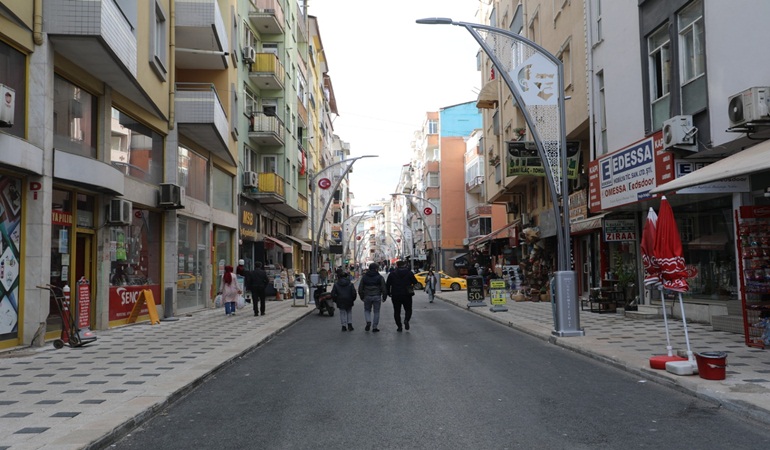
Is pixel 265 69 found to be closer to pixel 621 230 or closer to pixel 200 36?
pixel 200 36

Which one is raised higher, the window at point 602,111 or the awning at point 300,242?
the window at point 602,111

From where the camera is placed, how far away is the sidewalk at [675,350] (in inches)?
275

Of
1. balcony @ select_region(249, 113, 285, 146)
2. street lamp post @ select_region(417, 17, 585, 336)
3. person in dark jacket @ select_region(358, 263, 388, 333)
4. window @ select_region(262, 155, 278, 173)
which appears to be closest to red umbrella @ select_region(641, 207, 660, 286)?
street lamp post @ select_region(417, 17, 585, 336)

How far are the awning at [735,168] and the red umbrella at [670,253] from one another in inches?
49.8

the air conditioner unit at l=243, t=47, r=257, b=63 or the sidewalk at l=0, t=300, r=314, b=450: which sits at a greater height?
the air conditioner unit at l=243, t=47, r=257, b=63

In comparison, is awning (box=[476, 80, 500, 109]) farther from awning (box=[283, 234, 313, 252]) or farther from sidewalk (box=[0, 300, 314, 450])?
sidewalk (box=[0, 300, 314, 450])

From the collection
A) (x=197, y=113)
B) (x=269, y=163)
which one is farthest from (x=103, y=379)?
(x=269, y=163)

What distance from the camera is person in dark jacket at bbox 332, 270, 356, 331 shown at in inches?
620

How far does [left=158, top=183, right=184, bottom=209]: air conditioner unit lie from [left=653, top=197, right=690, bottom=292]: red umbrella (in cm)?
1337

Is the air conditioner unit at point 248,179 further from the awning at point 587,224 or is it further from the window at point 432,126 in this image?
the window at point 432,126

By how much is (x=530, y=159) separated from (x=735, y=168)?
15.7m

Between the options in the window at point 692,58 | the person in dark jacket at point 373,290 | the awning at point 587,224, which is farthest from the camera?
the awning at point 587,224

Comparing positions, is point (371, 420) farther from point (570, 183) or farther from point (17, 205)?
point (570, 183)

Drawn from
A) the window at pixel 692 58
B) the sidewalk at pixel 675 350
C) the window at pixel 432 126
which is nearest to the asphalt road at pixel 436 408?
the sidewalk at pixel 675 350
